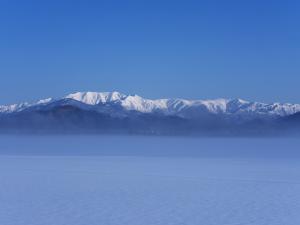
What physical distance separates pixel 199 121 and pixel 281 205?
176m

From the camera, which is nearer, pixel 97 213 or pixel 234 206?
pixel 97 213

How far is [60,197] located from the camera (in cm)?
1202

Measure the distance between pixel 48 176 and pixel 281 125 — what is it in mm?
147011

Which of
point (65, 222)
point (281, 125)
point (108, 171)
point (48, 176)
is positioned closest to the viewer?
point (65, 222)

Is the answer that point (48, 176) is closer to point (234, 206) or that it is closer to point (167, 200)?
point (167, 200)

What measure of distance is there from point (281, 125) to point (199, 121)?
120ft

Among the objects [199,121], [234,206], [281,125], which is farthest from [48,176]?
[199,121]

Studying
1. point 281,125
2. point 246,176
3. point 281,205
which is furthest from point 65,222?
point 281,125

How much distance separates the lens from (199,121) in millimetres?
186500

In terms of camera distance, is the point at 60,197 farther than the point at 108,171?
No

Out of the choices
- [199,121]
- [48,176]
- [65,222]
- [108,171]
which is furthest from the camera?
[199,121]

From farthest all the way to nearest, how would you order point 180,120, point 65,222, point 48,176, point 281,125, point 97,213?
1. point 180,120
2. point 281,125
3. point 48,176
4. point 97,213
5. point 65,222

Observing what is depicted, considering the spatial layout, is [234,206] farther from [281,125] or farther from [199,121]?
[199,121]

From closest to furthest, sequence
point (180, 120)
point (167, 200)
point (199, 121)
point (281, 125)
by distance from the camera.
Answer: point (167, 200)
point (281, 125)
point (180, 120)
point (199, 121)
